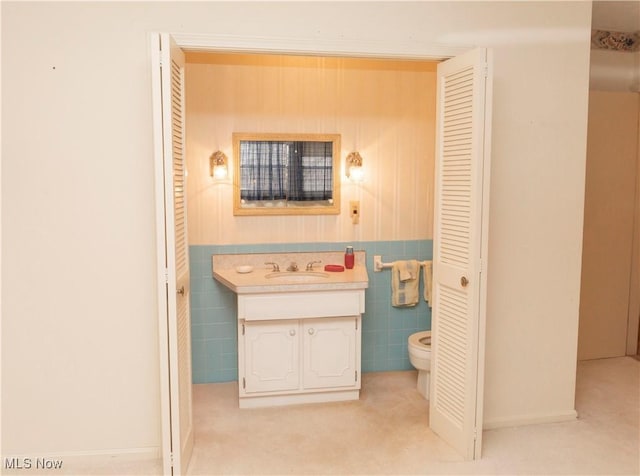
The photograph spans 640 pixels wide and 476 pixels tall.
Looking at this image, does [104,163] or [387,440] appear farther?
[387,440]

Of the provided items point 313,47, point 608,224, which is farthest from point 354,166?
point 608,224

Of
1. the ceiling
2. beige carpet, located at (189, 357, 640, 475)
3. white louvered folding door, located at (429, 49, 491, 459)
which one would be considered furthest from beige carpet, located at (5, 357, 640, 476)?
the ceiling

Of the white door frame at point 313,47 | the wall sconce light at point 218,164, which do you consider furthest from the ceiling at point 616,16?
the wall sconce light at point 218,164

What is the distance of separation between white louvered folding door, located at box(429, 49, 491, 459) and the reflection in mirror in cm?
106

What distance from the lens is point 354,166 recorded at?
150 inches

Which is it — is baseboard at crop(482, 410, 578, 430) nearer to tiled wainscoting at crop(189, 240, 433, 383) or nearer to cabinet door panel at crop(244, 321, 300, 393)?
tiled wainscoting at crop(189, 240, 433, 383)

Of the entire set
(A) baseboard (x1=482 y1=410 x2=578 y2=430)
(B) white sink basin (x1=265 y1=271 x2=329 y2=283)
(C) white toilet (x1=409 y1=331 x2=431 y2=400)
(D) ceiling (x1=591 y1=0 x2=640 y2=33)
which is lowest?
(A) baseboard (x1=482 y1=410 x2=578 y2=430)

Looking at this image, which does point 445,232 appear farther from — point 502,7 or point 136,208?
point 136,208

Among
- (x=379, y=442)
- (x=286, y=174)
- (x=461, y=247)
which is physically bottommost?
(x=379, y=442)

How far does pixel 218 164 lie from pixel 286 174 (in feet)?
1.49

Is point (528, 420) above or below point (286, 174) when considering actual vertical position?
below

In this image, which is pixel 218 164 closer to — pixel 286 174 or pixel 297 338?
pixel 286 174

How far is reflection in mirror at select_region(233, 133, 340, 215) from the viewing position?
12.1 ft

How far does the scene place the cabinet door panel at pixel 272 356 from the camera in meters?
3.34
